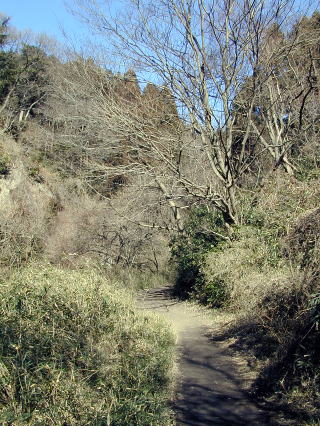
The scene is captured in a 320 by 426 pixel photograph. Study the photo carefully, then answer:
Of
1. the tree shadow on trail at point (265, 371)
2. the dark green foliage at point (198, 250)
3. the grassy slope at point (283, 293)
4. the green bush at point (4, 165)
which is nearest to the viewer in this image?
the tree shadow on trail at point (265, 371)

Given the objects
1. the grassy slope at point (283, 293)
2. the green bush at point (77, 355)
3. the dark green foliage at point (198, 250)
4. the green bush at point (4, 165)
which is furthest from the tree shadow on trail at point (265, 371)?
the green bush at point (4, 165)

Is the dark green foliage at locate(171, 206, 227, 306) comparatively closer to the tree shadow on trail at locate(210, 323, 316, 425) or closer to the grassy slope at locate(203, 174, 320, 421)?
the grassy slope at locate(203, 174, 320, 421)

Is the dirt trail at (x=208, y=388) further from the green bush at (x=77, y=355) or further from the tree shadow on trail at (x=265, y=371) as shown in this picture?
the green bush at (x=77, y=355)

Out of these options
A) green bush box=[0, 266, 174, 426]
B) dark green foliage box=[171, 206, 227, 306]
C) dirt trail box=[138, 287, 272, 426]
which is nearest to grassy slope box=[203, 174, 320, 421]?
dirt trail box=[138, 287, 272, 426]

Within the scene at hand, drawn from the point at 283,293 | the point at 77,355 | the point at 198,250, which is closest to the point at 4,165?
the point at 198,250

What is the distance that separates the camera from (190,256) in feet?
56.6

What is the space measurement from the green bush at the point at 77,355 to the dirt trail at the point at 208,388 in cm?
32

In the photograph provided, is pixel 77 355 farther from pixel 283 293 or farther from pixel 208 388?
pixel 283 293

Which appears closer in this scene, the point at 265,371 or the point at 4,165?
the point at 265,371

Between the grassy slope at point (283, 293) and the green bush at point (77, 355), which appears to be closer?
the green bush at point (77, 355)

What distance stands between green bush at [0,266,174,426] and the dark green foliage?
513 centimetres

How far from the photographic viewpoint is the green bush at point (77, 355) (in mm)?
5043

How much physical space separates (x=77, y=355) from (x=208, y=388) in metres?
2.14

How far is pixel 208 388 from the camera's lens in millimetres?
7281
